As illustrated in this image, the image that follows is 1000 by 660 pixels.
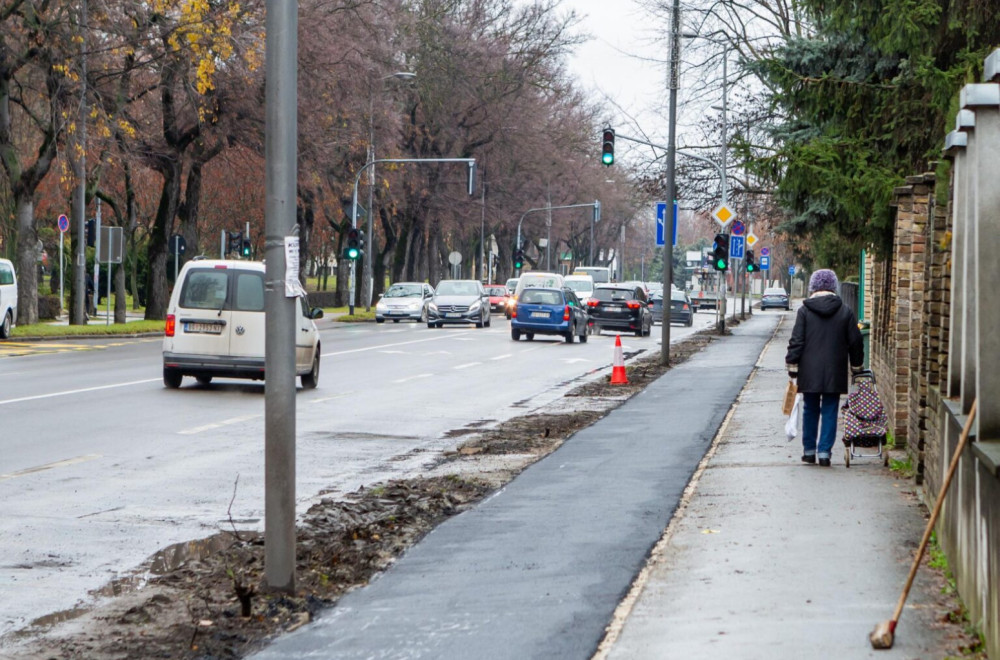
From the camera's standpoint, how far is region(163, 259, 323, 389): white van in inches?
797

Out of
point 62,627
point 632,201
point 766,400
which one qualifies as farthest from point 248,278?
point 632,201

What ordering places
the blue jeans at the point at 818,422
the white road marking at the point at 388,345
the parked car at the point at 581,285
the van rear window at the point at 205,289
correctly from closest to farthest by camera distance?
the blue jeans at the point at 818,422 < the van rear window at the point at 205,289 < the white road marking at the point at 388,345 < the parked car at the point at 581,285

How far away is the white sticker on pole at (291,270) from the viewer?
6989 millimetres

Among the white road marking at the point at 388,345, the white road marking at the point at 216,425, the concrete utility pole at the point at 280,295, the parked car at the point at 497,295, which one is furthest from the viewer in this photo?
the parked car at the point at 497,295

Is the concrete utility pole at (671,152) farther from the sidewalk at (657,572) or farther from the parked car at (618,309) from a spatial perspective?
the parked car at (618,309)

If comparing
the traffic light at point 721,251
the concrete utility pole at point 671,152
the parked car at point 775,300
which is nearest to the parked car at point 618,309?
the traffic light at point 721,251

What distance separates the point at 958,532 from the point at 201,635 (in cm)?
350

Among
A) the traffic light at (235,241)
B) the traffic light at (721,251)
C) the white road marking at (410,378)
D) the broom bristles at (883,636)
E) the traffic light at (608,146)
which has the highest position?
the traffic light at (608,146)

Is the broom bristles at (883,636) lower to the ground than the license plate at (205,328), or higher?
lower

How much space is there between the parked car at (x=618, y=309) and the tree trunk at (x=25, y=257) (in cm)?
1691

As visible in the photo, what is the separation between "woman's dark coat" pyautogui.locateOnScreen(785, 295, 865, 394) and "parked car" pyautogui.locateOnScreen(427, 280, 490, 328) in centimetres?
3653

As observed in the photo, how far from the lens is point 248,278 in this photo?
67.7ft

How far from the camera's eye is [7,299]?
33.8 metres

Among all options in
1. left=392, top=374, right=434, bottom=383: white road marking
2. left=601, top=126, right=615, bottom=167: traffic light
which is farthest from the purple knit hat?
left=601, top=126, right=615, bottom=167: traffic light
